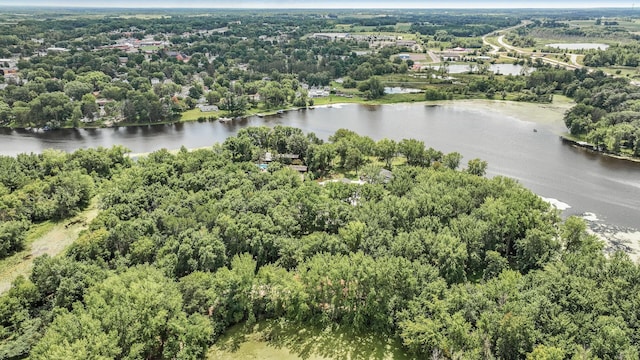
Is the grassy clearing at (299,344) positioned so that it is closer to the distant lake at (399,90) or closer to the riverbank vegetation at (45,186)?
the riverbank vegetation at (45,186)

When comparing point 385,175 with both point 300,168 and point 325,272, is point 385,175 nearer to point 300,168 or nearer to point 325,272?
point 300,168

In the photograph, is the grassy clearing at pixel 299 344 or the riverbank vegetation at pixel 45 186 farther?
the riverbank vegetation at pixel 45 186

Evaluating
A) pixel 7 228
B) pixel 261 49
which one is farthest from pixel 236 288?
pixel 261 49

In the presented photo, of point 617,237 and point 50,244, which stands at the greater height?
point 50,244

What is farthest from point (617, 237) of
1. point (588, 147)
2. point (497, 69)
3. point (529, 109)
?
point (497, 69)

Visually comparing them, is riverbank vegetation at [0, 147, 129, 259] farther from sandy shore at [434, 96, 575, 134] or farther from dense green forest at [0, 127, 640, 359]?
sandy shore at [434, 96, 575, 134]

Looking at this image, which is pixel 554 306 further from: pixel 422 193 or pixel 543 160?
pixel 543 160

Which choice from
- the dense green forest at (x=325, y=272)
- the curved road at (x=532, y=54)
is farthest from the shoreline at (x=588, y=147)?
the curved road at (x=532, y=54)
